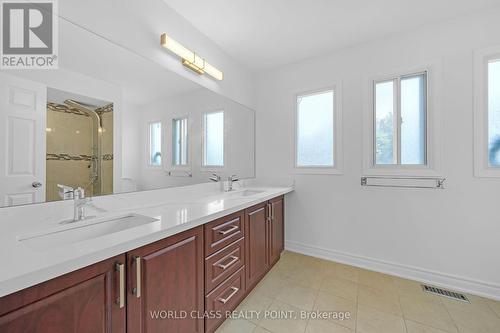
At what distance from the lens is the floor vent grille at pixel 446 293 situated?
5.65ft

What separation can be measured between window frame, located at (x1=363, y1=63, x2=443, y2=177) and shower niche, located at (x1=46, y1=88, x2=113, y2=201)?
7.67 feet

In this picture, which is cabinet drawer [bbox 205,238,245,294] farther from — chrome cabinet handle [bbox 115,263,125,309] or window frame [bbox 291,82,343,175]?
window frame [bbox 291,82,343,175]

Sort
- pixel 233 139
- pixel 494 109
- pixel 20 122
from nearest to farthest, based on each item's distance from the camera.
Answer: pixel 20 122 → pixel 494 109 → pixel 233 139

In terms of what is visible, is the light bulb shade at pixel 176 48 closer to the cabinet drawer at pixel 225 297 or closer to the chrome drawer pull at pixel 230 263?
the chrome drawer pull at pixel 230 263

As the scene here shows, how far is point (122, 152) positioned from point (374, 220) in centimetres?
243

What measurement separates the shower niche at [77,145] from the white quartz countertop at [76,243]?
9 cm

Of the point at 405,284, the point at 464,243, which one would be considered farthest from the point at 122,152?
the point at 464,243

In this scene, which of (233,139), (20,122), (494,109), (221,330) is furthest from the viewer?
(233,139)

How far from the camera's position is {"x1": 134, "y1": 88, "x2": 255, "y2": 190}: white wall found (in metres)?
1.56

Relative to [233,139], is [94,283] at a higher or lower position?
lower

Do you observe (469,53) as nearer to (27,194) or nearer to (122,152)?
(122,152)

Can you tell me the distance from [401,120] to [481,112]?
55cm

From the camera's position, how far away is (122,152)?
55.3 inches

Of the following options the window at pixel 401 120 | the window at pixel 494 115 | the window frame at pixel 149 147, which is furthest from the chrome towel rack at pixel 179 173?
the window at pixel 494 115
